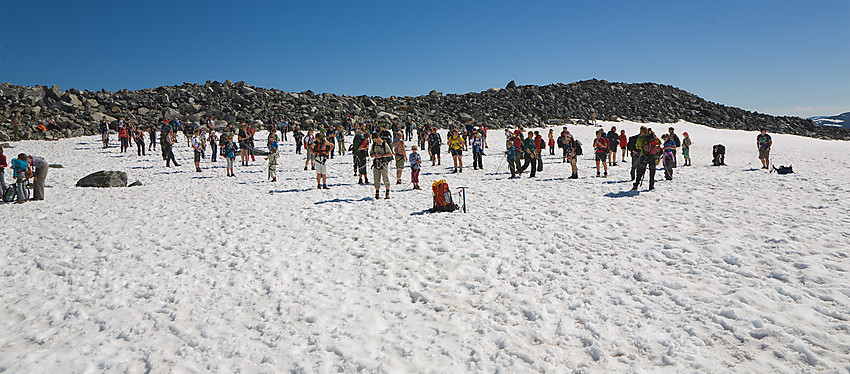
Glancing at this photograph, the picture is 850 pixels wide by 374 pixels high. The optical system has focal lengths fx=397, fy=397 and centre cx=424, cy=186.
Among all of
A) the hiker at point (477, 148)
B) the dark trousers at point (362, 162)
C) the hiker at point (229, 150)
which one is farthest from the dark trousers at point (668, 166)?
the hiker at point (229, 150)

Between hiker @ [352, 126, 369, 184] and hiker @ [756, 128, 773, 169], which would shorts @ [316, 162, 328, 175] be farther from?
hiker @ [756, 128, 773, 169]

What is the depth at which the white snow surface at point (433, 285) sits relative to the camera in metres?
4.38

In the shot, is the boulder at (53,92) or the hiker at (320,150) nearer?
the hiker at (320,150)

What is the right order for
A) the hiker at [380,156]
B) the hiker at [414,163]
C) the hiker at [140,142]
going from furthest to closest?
1. the hiker at [140,142]
2. the hiker at [414,163]
3. the hiker at [380,156]

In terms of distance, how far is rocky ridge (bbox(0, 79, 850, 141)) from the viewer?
42719 millimetres

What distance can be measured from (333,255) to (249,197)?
7152 mm

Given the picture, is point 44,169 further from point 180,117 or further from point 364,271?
point 180,117

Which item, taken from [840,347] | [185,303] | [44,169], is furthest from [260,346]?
[44,169]

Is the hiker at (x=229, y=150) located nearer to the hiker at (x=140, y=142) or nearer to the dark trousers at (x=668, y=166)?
the hiker at (x=140, y=142)

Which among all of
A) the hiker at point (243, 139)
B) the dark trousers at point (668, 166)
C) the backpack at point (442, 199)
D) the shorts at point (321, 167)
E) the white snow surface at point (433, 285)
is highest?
the hiker at point (243, 139)

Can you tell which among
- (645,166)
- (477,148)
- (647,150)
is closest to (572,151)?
(645,166)

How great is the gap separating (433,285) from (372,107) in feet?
185

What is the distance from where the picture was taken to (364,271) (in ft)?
22.8

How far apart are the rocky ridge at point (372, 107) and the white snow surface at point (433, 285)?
35421 millimetres
